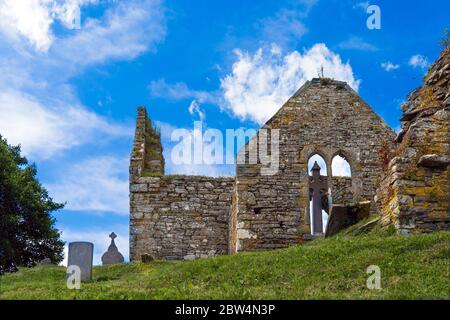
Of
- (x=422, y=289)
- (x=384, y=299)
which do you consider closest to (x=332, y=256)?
(x=422, y=289)

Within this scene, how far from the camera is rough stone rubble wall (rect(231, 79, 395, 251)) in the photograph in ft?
64.0

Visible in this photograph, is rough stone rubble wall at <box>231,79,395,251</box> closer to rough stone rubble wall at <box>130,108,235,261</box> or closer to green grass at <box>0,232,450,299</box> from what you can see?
rough stone rubble wall at <box>130,108,235,261</box>

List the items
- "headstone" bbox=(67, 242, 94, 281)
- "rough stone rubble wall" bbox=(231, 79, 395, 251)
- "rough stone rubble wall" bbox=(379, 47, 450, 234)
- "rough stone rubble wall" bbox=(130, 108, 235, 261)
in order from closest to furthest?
1. "rough stone rubble wall" bbox=(379, 47, 450, 234)
2. "headstone" bbox=(67, 242, 94, 281)
3. "rough stone rubble wall" bbox=(231, 79, 395, 251)
4. "rough stone rubble wall" bbox=(130, 108, 235, 261)

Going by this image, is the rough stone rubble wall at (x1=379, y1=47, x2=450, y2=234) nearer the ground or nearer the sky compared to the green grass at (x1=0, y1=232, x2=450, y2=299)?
nearer the sky

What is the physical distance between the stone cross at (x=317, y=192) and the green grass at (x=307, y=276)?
7139 millimetres

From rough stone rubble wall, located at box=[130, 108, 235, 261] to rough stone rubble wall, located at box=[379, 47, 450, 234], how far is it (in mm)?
7999

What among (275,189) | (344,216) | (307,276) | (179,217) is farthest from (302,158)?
(307,276)

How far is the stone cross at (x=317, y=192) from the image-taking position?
71.4ft

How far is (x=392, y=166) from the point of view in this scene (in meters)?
15.2

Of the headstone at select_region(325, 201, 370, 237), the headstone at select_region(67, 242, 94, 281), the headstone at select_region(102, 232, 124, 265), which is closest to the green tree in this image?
the headstone at select_region(102, 232, 124, 265)

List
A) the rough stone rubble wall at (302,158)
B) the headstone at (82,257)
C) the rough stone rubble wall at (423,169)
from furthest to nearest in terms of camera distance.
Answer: the rough stone rubble wall at (302,158) → the headstone at (82,257) → the rough stone rubble wall at (423,169)

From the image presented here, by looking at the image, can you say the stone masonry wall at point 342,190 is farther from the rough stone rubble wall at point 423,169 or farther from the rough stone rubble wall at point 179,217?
the rough stone rubble wall at point 423,169

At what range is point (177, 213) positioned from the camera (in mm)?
22219

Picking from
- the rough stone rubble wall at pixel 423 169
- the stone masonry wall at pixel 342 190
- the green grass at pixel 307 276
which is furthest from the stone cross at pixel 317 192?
the green grass at pixel 307 276
